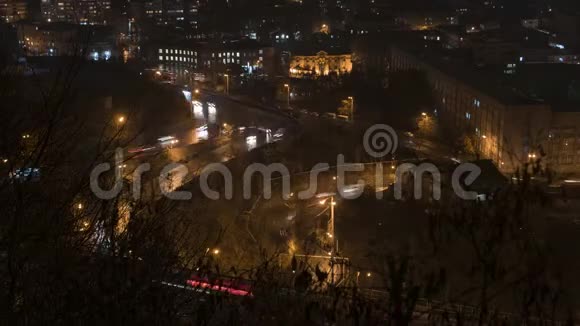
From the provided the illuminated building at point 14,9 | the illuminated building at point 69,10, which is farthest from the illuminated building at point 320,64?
the illuminated building at point 14,9

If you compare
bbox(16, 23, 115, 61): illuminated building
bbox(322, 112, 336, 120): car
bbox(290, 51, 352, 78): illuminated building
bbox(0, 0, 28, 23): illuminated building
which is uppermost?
bbox(0, 0, 28, 23): illuminated building

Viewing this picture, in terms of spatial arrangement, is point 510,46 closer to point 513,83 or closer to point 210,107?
point 513,83

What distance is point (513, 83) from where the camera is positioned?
26.7 ft

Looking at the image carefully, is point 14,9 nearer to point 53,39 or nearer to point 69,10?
point 69,10

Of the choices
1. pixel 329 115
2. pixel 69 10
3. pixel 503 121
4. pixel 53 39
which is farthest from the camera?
pixel 69 10

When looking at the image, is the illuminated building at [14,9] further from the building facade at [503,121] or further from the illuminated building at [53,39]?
the building facade at [503,121]

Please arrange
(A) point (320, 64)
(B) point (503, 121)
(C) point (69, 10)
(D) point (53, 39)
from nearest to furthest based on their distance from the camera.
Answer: (B) point (503, 121), (A) point (320, 64), (D) point (53, 39), (C) point (69, 10)

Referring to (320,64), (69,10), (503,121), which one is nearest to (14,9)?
→ (69,10)

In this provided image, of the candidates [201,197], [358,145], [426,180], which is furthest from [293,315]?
[358,145]

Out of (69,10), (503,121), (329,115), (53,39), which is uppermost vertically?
(69,10)

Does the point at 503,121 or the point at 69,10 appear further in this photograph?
the point at 69,10

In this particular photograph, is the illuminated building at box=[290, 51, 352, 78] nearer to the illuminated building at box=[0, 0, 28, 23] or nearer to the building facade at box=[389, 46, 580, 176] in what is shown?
the building facade at box=[389, 46, 580, 176]

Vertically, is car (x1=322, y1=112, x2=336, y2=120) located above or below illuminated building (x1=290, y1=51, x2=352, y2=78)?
below

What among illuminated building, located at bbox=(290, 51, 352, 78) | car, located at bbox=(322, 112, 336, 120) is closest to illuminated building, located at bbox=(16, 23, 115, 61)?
illuminated building, located at bbox=(290, 51, 352, 78)
